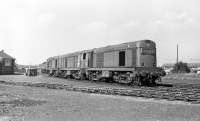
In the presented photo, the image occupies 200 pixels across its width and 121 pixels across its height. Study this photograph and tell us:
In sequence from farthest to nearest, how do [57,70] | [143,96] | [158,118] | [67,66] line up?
[57,70], [67,66], [143,96], [158,118]

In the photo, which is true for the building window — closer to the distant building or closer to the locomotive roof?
the distant building

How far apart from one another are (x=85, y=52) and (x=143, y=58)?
38.7 feet

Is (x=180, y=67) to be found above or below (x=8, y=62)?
below

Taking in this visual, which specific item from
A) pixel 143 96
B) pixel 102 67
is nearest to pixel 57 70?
pixel 102 67

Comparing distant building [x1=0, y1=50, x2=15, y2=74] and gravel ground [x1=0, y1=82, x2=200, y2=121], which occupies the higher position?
distant building [x1=0, y1=50, x2=15, y2=74]

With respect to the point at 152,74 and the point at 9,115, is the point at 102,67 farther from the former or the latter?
the point at 9,115

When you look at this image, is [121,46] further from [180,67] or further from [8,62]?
[180,67]

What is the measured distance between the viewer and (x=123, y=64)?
87.8ft

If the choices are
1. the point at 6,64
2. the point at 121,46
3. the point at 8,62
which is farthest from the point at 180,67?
the point at 121,46

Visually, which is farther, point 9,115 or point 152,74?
point 152,74

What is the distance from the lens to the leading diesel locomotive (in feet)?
80.4

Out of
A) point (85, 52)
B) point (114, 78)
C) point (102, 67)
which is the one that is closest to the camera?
point (114, 78)

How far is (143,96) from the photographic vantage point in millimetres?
16844

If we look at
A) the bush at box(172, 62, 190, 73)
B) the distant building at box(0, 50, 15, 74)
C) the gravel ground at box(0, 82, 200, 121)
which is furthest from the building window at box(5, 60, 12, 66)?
the gravel ground at box(0, 82, 200, 121)
